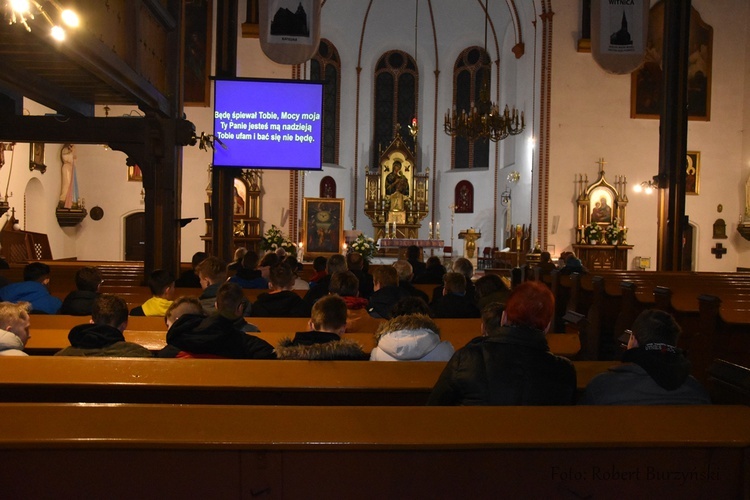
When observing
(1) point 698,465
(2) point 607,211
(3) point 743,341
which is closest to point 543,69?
(2) point 607,211

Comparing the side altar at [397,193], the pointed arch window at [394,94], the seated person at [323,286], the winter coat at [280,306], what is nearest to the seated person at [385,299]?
the seated person at [323,286]

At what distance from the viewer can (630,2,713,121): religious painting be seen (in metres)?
19.8

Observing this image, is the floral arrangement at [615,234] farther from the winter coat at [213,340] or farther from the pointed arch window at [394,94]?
the winter coat at [213,340]

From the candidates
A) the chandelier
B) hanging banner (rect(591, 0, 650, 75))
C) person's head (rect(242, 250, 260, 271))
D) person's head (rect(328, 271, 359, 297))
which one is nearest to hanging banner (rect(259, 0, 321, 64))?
person's head (rect(242, 250, 260, 271))

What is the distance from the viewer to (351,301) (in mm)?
5141

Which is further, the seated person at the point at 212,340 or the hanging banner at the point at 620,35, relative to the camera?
the hanging banner at the point at 620,35

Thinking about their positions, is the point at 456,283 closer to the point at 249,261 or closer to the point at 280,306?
the point at 280,306

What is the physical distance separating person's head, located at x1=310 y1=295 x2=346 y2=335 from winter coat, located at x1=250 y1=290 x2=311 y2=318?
208 centimetres

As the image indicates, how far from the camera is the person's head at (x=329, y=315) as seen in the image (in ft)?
12.4

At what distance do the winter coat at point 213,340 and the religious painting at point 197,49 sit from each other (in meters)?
17.0

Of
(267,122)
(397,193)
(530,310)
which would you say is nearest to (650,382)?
(530,310)

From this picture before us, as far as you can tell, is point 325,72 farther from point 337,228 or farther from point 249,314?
point 249,314

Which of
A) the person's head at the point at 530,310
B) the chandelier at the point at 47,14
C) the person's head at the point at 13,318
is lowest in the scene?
the person's head at the point at 13,318

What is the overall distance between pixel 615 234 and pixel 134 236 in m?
13.0
